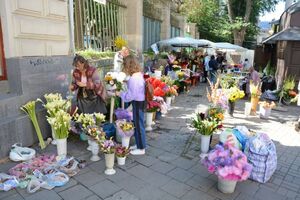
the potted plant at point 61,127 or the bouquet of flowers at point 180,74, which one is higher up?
the bouquet of flowers at point 180,74

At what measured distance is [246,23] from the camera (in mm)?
19828

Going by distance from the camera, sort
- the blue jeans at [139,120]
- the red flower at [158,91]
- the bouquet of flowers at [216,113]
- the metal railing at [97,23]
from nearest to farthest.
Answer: the blue jeans at [139,120], the bouquet of flowers at [216,113], the red flower at [158,91], the metal railing at [97,23]

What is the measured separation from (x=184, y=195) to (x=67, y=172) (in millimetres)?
1705

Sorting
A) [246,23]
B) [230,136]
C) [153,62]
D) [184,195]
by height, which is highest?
[246,23]

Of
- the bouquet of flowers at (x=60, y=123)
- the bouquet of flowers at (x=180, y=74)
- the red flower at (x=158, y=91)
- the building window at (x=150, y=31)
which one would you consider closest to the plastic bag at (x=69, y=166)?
the bouquet of flowers at (x=60, y=123)

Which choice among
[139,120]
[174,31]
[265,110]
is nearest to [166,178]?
[139,120]

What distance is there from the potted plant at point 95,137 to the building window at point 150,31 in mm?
7839

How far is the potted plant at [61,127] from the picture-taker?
4.15m

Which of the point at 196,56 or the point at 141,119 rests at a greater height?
the point at 196,56

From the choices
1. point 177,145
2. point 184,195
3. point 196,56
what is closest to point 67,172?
point 184,195

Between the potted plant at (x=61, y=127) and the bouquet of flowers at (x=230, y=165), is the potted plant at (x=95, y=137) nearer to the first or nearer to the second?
the potted plant at (x=61, y=127)

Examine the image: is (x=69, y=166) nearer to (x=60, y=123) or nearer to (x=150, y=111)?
(x=60, y=123)

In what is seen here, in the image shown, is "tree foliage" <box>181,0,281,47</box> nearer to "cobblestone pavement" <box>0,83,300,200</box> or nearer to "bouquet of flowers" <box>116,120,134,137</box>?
"cobblestone pavement" <box>0,83,300,200</box>

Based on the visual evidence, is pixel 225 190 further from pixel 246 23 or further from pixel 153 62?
pixel 246 23
